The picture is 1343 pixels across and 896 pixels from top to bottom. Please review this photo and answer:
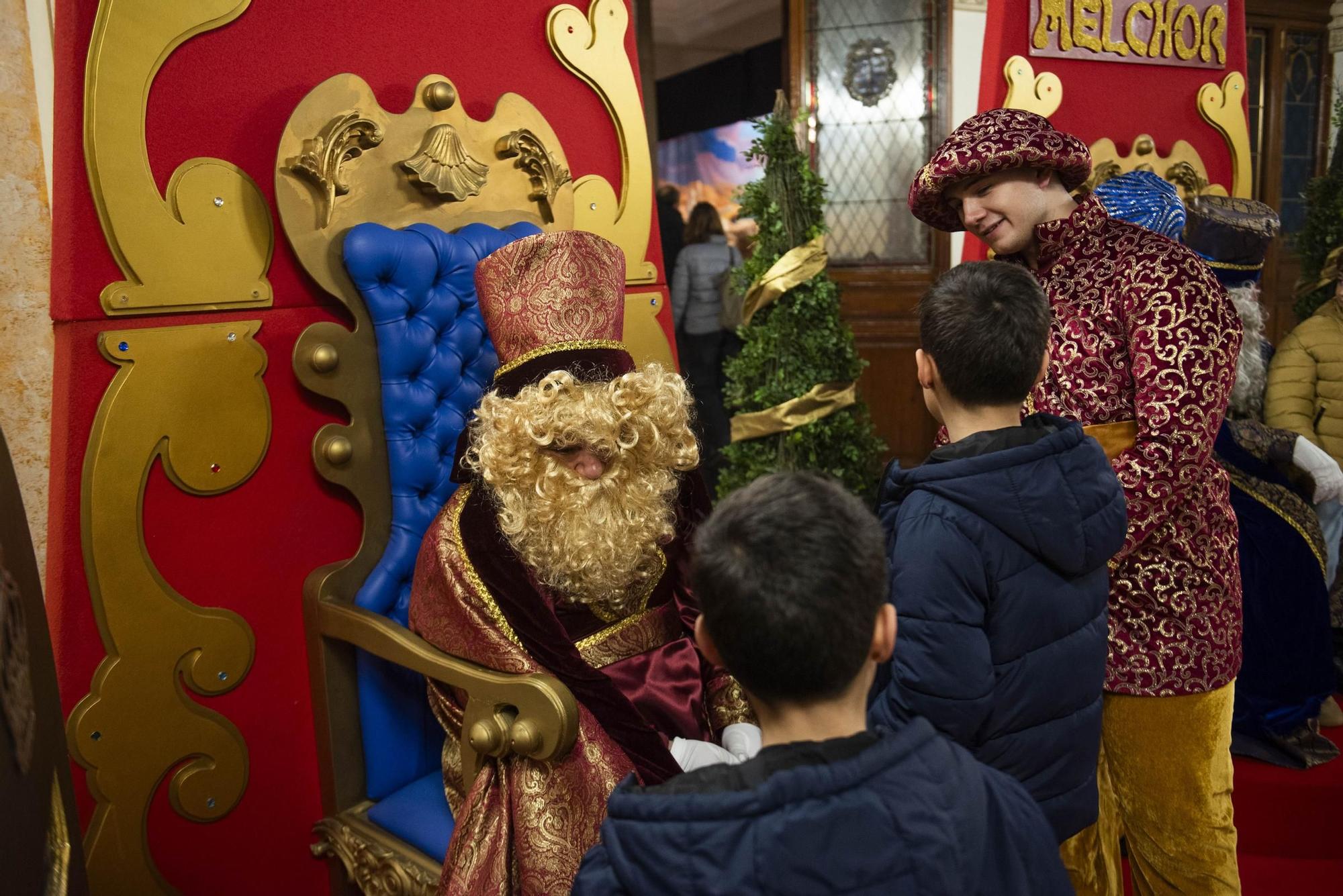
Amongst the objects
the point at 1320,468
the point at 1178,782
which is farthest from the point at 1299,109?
the point at 1178,782

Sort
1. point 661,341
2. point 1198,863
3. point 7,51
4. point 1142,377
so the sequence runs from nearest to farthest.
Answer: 1. point 1142,377
2. point 1198,863
3. point 7,51
4. point 661,341

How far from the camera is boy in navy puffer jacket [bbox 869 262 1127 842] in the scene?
5.23ft

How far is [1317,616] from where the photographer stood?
349 cm

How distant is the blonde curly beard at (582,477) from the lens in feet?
6.84

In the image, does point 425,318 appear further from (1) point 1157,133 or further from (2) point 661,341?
(1) point 1157,133

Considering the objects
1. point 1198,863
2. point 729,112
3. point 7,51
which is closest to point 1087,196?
point 1198,863

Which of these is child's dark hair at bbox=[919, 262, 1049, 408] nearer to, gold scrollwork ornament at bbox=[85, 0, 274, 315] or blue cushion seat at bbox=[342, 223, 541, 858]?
blue cushion seat at bbox=[342, 223, 541, 858]

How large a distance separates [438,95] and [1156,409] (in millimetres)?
1795

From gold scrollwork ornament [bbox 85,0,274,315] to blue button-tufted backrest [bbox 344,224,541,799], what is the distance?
0.23 meters

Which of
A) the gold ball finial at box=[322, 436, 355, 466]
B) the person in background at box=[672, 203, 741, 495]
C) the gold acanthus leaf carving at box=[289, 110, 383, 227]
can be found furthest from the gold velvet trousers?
the person in background at box=[672, 203, 741, 495]

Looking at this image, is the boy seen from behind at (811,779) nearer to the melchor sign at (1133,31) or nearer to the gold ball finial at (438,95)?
the gold ball finial at (438,95)

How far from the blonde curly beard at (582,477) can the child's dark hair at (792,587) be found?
100 cm

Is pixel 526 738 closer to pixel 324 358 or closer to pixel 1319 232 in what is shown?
pixel 324 358

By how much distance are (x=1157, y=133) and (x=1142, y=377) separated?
10.2 feet
